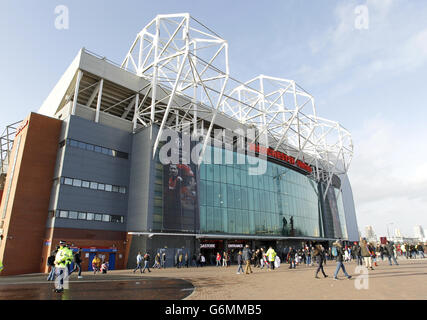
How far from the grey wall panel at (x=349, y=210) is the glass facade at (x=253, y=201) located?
20871 mm

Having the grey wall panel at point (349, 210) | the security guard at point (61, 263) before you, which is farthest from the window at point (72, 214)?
the grey wall panel at point (349, 210)

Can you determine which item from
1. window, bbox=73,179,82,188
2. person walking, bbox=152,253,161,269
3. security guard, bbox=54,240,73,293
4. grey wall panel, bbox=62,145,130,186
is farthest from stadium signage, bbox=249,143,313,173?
security guard, bbox=54,240,73,293

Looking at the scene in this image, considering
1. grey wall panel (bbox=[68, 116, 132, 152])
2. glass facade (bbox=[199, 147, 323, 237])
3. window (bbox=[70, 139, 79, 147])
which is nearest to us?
window (bbox=[70, 139, 79, 147])

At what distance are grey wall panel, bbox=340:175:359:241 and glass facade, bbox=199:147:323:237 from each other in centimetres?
2087

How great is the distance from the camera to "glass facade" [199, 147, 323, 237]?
32.0 meters

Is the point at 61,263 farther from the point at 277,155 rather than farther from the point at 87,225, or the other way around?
the point at 277,155

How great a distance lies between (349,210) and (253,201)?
42400 mm

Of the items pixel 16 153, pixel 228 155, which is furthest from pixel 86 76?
pixel 228 155

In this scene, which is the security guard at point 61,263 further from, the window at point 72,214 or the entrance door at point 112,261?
the entrance door at point 112,261

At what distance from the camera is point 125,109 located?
3534 centimetres

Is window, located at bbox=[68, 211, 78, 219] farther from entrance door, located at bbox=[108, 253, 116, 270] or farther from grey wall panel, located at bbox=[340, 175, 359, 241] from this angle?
grey wall panel, located at bbox=[340, 175, 359, 241]

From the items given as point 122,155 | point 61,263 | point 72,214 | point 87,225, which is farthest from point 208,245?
point 61,263
